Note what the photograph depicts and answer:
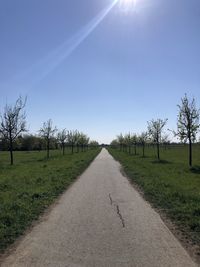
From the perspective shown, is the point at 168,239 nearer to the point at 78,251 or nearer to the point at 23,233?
the point at 78,251

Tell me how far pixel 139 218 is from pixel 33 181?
8.95 metres

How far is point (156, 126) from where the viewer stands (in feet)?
146

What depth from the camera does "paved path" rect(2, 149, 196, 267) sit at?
5719 mm

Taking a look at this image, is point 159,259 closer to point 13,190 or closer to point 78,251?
point 78,251

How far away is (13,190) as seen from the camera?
13.7 m

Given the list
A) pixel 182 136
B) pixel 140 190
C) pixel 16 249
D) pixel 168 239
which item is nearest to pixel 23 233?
pixel 16 249

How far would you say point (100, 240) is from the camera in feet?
22.6

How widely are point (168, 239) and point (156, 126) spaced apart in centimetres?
3805

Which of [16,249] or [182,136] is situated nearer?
[16,249]

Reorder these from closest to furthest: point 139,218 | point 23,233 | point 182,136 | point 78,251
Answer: point 78,251, point 23,233, point 139,218, point 182,136

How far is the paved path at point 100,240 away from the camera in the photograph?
18.8ft

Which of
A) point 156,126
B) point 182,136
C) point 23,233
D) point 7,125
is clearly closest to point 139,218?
point 23,233

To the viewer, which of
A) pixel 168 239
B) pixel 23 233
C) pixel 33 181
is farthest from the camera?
pixel 33 181

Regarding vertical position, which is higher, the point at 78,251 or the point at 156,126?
the point at 156,126
